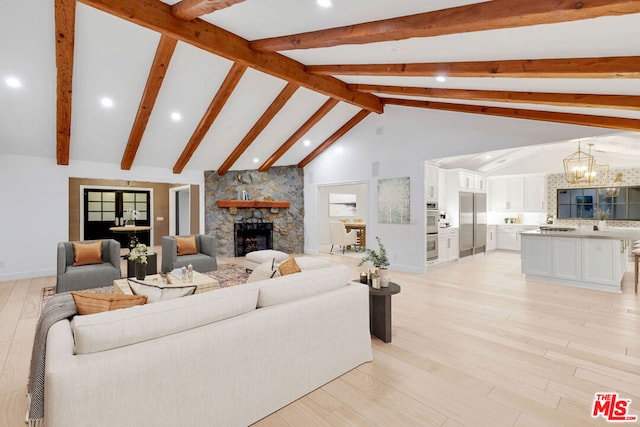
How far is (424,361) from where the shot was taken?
2.71 m

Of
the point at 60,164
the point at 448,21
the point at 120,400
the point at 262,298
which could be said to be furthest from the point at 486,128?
the point at 60,164

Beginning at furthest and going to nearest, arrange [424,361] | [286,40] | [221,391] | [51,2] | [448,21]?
[286,40]
[51,2]
[424,361]
[448,21]
[221,391]

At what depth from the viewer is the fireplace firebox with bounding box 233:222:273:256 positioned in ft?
27.6

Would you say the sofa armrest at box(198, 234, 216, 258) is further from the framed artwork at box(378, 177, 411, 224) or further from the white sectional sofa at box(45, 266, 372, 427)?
the white sectional sofa at box(45, 266, 372, 427)

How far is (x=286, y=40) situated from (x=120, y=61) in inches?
92.0

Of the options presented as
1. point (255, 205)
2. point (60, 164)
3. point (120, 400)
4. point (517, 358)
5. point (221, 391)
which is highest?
point (60, 164)

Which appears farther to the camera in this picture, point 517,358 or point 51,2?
point 51,2

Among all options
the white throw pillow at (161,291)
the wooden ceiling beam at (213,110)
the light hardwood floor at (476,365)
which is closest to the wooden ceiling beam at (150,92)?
the wooden ceiling beam at (213,110)

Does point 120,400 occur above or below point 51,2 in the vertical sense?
below

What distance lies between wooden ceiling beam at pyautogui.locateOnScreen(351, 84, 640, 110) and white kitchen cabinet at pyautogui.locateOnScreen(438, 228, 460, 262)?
336cm

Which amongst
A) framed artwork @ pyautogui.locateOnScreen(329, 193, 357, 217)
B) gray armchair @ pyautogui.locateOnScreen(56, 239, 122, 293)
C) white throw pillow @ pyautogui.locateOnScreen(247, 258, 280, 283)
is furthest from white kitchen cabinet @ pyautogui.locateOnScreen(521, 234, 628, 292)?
gray armchair @ pyautogui.locateOnScreen(56, 239, 122, 293)

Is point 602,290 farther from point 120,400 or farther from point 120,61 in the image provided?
point 120,61

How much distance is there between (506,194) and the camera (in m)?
9.28

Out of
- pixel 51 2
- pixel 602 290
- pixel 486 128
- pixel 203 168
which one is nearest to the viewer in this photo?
pixel 51 2
